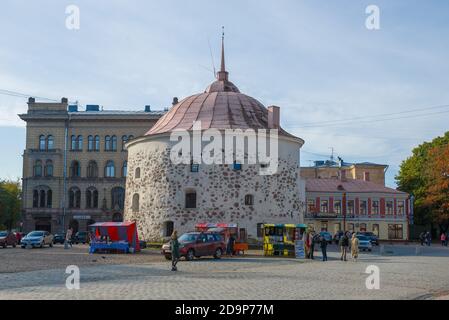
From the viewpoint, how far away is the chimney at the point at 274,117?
44.1m

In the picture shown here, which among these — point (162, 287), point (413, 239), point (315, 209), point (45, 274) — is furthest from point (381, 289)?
point (413, 239)

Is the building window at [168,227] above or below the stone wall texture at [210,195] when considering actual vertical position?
below

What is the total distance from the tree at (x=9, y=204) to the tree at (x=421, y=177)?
2014 inches

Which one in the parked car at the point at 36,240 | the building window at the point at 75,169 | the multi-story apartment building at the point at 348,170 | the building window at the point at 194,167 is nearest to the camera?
the parked car at the point at 36,240

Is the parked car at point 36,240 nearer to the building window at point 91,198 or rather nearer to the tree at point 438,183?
the building window at point 91,198

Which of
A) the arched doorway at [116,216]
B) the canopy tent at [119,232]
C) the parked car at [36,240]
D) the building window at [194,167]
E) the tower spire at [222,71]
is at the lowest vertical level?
the parked car at [36,240]

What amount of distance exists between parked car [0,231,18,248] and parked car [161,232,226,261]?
671 inches

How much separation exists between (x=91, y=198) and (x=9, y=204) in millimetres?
18432

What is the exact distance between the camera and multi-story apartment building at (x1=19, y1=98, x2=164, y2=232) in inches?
2542

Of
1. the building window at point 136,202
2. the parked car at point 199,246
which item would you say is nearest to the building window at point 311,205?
the building window at point 136,202

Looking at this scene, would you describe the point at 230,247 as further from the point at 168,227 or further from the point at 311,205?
the point at 311,205

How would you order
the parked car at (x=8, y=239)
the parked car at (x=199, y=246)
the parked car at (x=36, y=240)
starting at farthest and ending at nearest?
the parked car at (x=8, y=239)
the parked car at (x=36, y=240)
the parked car at (x=199, y=246)
